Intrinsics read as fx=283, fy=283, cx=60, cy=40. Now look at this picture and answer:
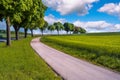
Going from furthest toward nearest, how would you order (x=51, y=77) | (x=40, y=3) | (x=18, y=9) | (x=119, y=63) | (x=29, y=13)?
Answer: (x=40, y=3), (x=29, y=13), (x=18, y=9), (x=119, y=63), (x=51, y=77)

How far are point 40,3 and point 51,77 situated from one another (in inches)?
2271

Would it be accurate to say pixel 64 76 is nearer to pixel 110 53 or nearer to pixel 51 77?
pixel 51 77

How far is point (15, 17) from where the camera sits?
47.8 metres

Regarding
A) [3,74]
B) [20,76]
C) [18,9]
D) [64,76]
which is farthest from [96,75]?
[18,9]

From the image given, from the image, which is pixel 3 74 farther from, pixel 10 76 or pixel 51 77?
pixel 51 77

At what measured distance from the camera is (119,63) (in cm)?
2278

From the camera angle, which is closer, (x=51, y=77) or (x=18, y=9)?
(x=51, y=77)

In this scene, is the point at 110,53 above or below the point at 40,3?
below

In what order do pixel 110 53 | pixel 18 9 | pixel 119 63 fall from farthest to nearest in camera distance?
pixel 18 9 < pixel 110 53 < pixel 119 63

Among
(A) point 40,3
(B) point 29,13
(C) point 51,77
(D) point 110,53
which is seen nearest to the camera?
(C) point 51,77

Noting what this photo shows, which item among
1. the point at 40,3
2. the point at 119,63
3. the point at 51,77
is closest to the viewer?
the point at 51,77

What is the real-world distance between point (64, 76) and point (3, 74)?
3648 millimetres

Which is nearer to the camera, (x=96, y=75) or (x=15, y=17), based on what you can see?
(x=96, y=75)

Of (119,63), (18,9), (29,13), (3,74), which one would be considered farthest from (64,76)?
(29,13)
